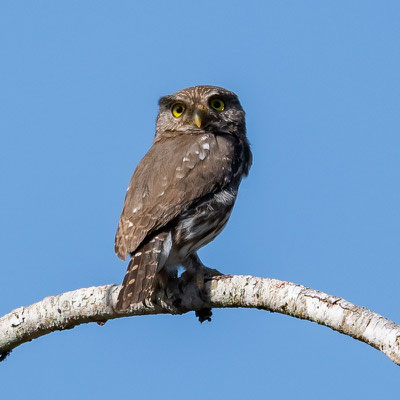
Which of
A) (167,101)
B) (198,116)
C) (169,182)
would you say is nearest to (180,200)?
(169,182)

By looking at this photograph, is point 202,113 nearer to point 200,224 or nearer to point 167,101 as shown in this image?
point 167,101

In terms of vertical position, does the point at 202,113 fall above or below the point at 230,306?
above

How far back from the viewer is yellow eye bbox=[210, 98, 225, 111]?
7.56 metres

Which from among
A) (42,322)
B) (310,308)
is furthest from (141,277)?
(310,308)

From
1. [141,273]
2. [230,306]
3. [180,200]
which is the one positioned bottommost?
[230,306]

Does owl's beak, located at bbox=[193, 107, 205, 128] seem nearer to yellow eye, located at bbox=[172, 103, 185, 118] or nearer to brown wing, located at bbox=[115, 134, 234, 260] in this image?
brown wing, located at bbox=[115, 134, 234, 260]

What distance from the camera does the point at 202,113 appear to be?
729 cm

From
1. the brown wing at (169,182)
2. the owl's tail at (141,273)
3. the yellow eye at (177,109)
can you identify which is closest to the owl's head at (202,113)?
the yellow eye at (177,109)

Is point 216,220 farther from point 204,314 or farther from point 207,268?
point 204,314

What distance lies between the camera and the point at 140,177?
21.2ft

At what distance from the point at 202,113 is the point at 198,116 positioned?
0.06 m

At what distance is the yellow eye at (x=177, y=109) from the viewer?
7648 millimetres

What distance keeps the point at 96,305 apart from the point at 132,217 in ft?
2.66

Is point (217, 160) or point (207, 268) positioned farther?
point (217, 160)
